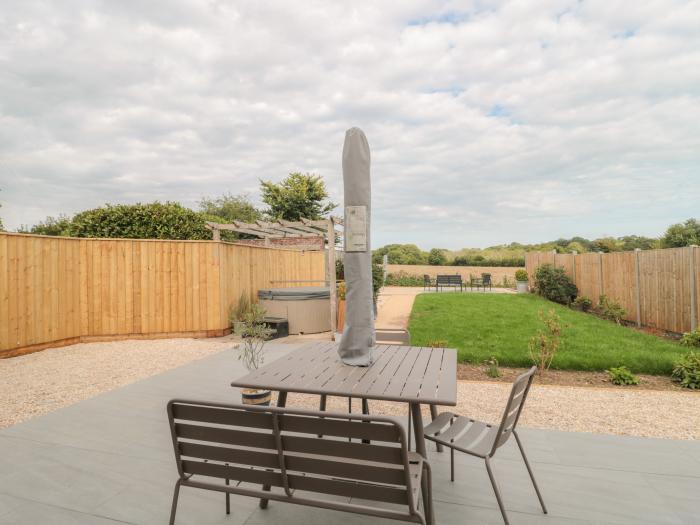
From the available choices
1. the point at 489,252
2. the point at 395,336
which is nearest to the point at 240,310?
the point at 395,336

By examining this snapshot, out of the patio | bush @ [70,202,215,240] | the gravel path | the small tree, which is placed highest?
bush @ [70,202,215,240]

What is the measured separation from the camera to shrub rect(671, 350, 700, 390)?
471cm

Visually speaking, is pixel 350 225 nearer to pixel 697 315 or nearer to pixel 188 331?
pixel 188 331

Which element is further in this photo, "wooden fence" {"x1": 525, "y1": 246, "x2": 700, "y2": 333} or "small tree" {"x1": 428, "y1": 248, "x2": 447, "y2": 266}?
"small tree" {"x1": 428, "y1": 248, "x2": 447, "y2": 266}

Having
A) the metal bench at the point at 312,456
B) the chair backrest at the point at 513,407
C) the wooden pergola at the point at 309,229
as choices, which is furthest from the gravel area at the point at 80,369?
the chair backrest at the point at 513,407

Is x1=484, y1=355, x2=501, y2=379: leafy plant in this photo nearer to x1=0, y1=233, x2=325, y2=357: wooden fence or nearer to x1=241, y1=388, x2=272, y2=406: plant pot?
x1=241, y1=388, x2=272, y2=406: plant pot

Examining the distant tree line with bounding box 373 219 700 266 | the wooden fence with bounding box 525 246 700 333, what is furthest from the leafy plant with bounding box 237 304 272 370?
the distant tree line with bounding box 373 219 700 266

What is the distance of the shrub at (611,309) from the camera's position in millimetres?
9752

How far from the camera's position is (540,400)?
426cm

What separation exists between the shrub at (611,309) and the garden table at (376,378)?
893 centimetres

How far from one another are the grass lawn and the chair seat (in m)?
3.84

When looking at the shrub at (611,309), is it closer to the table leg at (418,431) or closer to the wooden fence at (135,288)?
the wooden fence at (135,288)

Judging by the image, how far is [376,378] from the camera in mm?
2350

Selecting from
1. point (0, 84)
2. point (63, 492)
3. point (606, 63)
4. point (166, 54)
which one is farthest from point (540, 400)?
point (0, 84)
